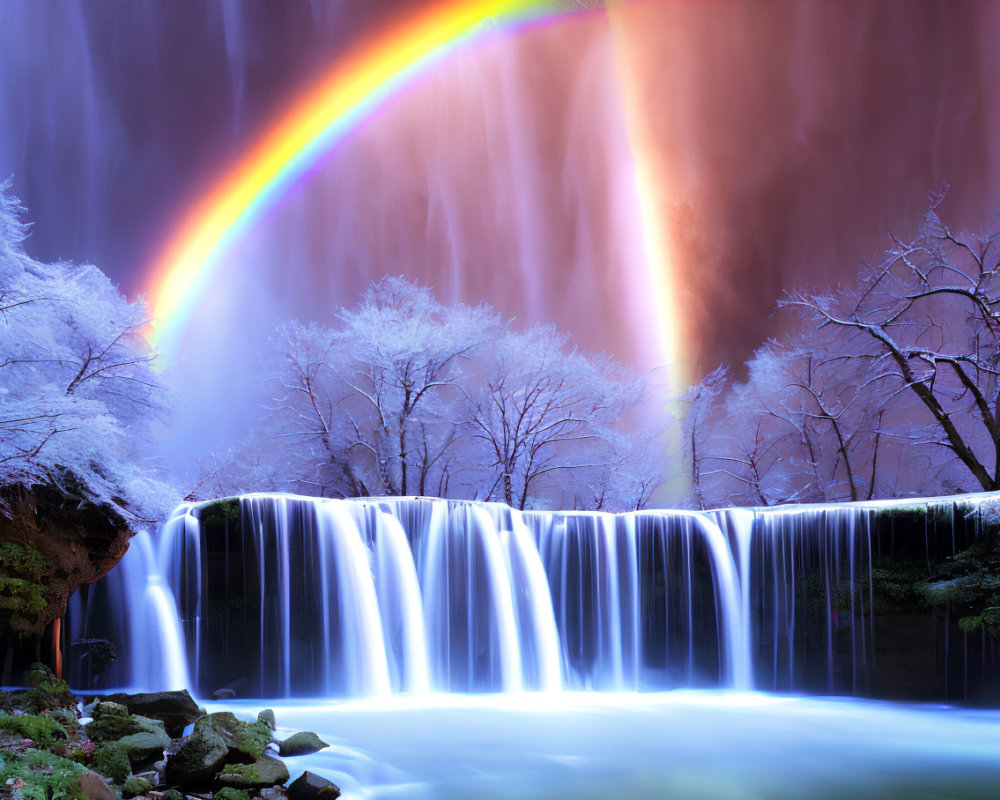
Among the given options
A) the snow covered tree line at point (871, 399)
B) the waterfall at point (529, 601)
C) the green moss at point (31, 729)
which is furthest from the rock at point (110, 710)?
the snow covered tree line at point (871, 399)

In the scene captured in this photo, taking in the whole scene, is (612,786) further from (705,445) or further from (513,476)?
(705,445)

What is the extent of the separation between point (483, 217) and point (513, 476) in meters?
19.4

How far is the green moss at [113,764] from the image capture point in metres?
7.58

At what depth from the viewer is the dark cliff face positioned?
11.3 metres

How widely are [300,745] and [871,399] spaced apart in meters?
23.2

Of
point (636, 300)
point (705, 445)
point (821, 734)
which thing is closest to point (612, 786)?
point (821, 734)

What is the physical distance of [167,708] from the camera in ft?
33.7

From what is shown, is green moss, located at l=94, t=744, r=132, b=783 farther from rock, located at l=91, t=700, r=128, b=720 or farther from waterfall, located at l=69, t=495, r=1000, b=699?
waterfall, located at l=69, t=495, r=1000, b=699

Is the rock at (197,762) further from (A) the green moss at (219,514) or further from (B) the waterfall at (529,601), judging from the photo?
(A) the green moss at (219,514)

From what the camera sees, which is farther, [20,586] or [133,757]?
[20,586]

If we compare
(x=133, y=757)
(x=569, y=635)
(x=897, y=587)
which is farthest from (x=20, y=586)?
(x=897, y=587)

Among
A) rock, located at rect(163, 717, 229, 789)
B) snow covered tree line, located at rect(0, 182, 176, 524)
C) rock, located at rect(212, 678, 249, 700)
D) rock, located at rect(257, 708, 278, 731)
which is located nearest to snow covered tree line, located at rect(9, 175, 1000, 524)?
snow covered tree line, located at rect(0, 182, 176, 524)

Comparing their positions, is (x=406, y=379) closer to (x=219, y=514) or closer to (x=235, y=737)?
(x=219, y=514)

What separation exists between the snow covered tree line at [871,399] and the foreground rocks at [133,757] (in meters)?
17.1
